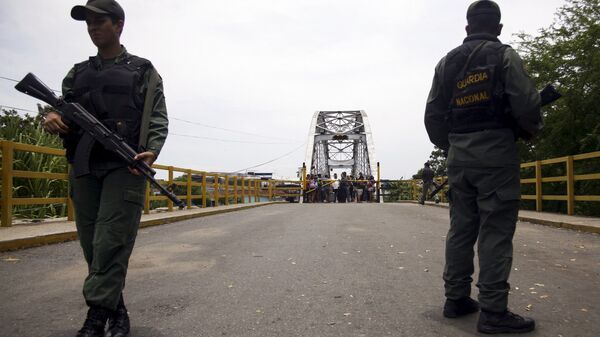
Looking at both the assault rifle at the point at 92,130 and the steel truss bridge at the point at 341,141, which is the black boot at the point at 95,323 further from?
the steel truss bridge at the point at 341,141

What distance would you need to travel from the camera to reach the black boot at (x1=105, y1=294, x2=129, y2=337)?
2424 mm

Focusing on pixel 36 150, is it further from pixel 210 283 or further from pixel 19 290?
pixel 210 283

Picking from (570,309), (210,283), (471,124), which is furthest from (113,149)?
(570,309)

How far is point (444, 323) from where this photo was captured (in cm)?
272

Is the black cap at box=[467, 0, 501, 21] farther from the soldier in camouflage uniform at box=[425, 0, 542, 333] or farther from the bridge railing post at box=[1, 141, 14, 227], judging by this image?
the bridge railing post at box=[1, 141, 14, 227]

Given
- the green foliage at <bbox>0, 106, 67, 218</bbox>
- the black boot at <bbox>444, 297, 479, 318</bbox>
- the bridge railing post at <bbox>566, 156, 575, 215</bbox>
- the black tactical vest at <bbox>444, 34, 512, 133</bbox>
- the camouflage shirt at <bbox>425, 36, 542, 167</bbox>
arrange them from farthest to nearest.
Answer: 1. the bridge railing post at <bbox>566, 156, 575, 215</bbox>
2. the green foliage at <bbox>0, 106, 67, 218</bbox>
3. the black boot at <bbox>444, 297, 479, 318</bbox>
4. the black tactical vest at <bbox>444, 34, 512, 133</bbox>
5. the camouflage shirt at <bbox>425, 36, 542, 167</bbox>

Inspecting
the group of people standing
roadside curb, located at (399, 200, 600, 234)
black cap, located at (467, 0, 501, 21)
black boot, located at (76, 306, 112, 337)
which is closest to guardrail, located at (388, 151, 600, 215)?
roadside curb, located at (399, 200, 600, 234)

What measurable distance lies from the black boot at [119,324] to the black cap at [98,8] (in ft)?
5.32

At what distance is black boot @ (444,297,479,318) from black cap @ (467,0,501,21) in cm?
180

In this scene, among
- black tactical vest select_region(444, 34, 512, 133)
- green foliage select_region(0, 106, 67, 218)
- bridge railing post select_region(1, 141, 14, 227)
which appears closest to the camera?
black tactical vest select_region(444, 34, 512, 133)

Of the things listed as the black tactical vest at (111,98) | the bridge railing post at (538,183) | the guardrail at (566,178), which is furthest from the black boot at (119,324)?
the bridge railing post at (538,183)

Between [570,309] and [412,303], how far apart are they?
1.00m

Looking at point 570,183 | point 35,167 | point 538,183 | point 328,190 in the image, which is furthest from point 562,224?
point 328,190

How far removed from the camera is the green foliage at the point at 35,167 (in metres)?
8.55
